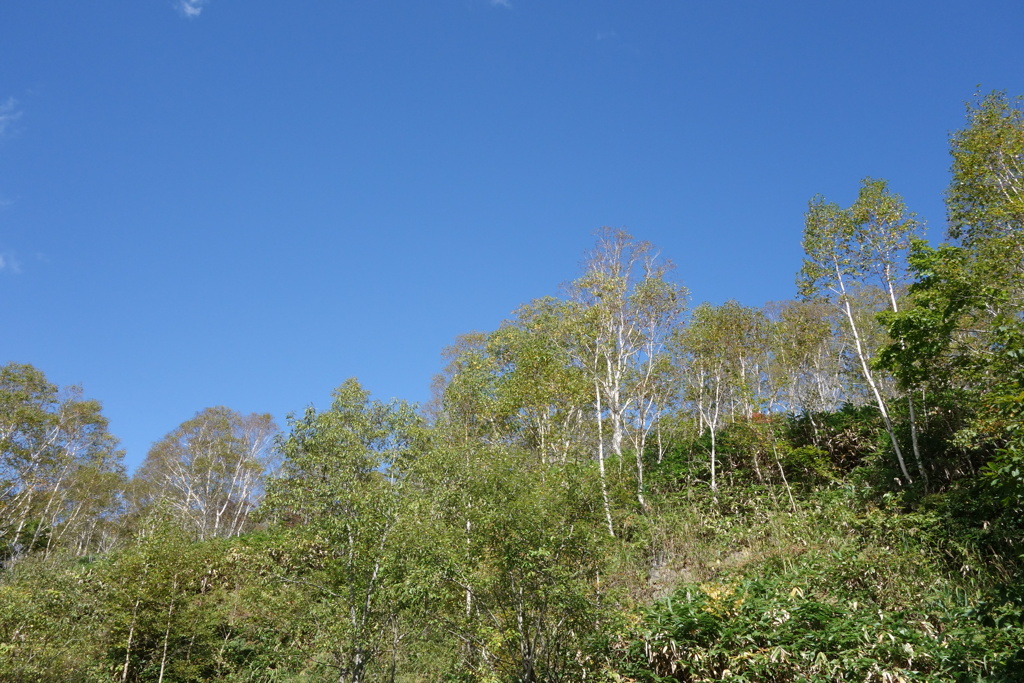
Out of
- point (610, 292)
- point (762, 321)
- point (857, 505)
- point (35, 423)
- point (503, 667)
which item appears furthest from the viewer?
point (35, 423)

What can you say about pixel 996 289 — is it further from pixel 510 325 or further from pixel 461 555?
pixel 510 325

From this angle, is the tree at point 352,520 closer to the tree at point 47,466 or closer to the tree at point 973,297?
the tree at point 973,297

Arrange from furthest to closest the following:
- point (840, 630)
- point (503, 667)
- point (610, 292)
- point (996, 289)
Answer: point (610, 292)
point (996, 289)
point (503, 667)
point (840, 630)

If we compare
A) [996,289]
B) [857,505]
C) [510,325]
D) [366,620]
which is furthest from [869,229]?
[366,620]

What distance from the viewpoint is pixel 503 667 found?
8031 millimetres

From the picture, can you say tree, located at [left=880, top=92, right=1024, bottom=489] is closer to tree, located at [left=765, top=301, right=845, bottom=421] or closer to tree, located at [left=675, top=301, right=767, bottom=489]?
tree, located at [left=675, top=301, right=767, bottom=489]

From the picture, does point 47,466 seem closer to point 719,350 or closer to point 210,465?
point 210,465

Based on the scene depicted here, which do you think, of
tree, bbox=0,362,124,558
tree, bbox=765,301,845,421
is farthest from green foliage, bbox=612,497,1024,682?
tree, bbox=0,362,124,558

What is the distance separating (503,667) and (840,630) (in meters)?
4.31

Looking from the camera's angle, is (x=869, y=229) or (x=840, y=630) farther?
(x=869, y=229)

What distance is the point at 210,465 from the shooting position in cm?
2991

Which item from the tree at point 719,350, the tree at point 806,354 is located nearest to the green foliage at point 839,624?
the tree at point 719,350

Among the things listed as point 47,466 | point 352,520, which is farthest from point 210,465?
point 352,520

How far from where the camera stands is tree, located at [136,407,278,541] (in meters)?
30.0
